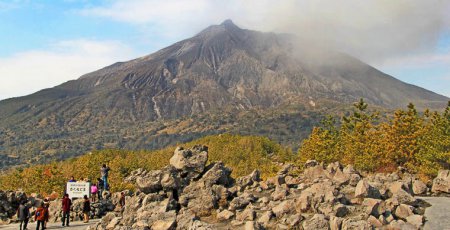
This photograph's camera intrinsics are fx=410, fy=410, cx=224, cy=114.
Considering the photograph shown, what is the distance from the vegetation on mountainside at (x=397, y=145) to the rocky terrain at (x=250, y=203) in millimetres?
29049

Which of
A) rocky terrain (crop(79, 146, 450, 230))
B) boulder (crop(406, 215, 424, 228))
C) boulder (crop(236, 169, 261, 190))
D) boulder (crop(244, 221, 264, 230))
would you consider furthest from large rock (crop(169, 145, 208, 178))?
boulder (crop(406, 215, 424, 228))

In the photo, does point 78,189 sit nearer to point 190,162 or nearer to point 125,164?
point 190,162

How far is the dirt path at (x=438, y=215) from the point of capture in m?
26.1

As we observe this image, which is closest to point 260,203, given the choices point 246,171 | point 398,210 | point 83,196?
point 398,210

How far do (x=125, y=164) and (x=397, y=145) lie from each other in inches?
2254

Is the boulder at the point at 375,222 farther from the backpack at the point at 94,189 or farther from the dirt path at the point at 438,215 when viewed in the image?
the backpack at the point at 94,189

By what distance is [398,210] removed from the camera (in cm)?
2734

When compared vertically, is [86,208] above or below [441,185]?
below

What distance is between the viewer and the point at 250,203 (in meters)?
28.8

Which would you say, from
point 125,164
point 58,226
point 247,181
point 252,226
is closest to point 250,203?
point 252,226

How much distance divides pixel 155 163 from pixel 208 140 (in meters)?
57.0

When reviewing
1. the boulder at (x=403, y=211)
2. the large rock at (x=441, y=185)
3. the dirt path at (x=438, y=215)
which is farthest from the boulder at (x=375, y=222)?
the large rock at (x=441, y=185)

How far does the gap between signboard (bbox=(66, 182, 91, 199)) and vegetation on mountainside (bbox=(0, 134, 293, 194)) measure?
64.1ft

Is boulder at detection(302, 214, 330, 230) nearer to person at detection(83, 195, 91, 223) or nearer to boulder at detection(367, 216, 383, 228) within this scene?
boulder at detection(367, 216, 383, 228)
